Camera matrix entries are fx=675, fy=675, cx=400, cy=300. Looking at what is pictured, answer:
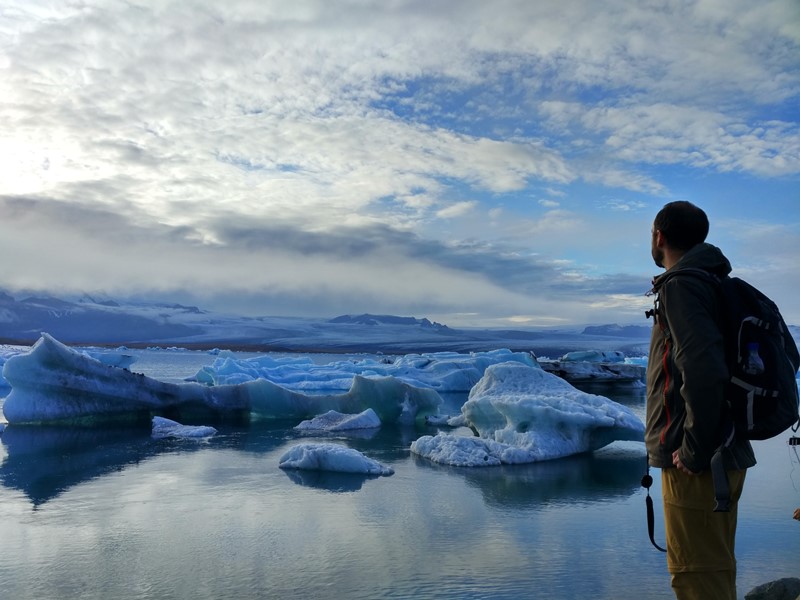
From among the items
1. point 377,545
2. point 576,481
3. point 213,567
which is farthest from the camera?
point 576,481

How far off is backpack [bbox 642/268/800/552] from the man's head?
0.26m

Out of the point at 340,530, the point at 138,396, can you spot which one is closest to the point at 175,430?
the point at 138,396

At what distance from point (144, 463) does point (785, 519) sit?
660 centimetres

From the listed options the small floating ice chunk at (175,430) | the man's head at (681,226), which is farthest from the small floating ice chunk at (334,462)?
the man's head at (681,226)

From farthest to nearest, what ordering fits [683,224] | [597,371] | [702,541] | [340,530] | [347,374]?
[597,371], [347,374], [340,530], [683,224], [702,541]

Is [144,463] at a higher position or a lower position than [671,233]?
lower

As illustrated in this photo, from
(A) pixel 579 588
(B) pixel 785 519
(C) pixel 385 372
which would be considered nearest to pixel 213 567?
(A) pixel 579 588

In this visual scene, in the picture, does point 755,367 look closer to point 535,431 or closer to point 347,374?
point 535,431

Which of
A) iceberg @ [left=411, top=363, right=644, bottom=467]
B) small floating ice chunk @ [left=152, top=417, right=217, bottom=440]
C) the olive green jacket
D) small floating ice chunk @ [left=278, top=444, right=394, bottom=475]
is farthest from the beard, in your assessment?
small floating ice chunk @ [left=152, top=417, right=217, bottom=440]

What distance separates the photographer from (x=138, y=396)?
11.9m

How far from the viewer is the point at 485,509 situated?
5.69m

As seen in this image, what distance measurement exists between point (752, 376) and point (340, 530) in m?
3.68

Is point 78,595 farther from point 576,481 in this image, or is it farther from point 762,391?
point 576,481

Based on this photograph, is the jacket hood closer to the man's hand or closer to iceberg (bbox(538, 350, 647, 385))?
the man's hand
